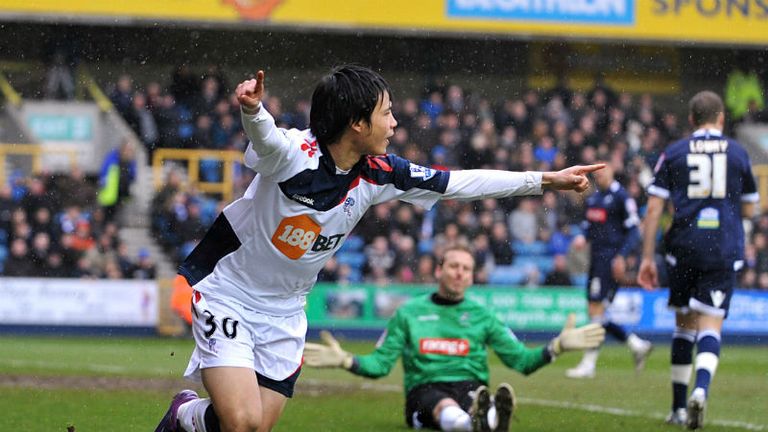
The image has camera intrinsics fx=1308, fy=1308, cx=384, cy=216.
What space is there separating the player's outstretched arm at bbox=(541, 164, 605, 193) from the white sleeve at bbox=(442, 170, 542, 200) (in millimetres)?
42

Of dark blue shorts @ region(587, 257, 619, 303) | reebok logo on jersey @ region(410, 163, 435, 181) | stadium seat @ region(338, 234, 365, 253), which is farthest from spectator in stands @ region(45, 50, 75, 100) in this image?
reebok logo on jersey @ region(410, 163, 435, 181)

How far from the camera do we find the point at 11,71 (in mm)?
25500

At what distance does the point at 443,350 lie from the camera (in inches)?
322

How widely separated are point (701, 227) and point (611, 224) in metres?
5.02

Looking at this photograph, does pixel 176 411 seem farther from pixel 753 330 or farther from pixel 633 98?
pixel 633 98

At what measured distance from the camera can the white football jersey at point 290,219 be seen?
548 centimetres

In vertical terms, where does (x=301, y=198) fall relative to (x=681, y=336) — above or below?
above

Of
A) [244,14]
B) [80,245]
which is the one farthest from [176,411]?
[244,14]

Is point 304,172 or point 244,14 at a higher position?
point 244,14

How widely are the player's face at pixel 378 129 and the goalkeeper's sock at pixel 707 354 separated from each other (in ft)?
11.4

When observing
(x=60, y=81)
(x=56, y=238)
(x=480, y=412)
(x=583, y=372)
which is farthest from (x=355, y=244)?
(x=480, y=412)

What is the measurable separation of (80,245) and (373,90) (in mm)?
15044

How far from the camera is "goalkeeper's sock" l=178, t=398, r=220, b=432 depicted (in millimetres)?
5570

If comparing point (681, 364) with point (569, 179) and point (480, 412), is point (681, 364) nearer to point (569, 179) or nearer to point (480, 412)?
point (480, 412)
